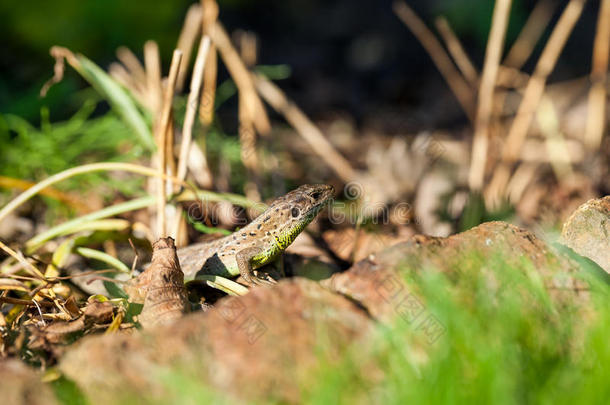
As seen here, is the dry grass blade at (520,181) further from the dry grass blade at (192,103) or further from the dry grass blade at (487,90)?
the dry grass blade at (192,103)

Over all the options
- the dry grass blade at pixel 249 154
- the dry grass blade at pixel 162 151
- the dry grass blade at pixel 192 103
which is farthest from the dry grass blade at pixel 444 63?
the dry grass blade at pixel 162 151

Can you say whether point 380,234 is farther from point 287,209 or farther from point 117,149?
point 117,149

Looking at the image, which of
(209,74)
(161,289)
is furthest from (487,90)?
(161,289)

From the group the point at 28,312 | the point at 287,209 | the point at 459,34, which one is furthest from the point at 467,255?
the point at 459,34

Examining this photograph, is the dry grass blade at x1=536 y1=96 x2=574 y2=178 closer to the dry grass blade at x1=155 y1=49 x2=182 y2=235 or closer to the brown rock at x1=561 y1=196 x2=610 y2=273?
the brown rock at x1=561 y1=196 x2=610 y2=273

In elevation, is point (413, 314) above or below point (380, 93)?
above

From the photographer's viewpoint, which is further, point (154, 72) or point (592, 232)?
point (154, 72)

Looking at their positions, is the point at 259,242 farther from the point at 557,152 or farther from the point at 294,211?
the point at 557,152
